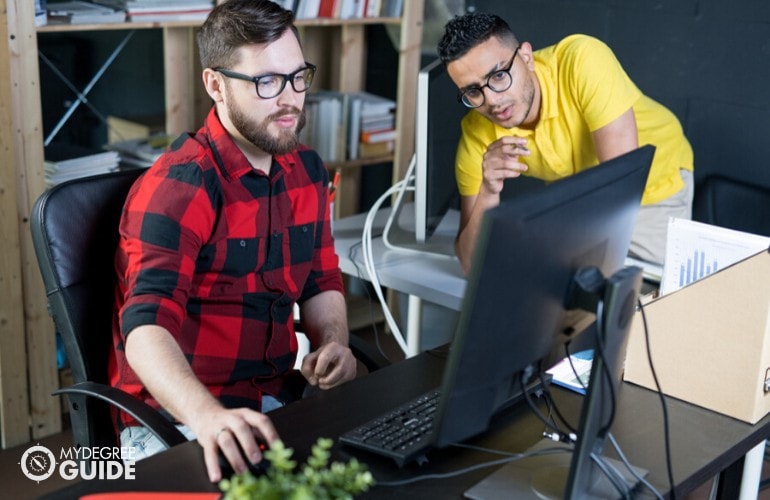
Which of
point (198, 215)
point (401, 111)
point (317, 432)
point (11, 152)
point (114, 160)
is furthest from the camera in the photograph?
point (401, 111)

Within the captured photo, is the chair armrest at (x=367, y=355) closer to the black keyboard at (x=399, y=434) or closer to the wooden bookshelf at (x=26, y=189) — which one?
the black keyboard at (x=399, y=434)

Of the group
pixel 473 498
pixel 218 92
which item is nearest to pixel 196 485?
pixel 473 498

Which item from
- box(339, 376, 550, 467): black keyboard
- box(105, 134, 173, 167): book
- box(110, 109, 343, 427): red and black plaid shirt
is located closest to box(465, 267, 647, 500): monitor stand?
box(339, 376, 550, 467): black keyboard

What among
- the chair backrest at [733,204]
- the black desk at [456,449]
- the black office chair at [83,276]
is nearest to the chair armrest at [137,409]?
the black office chair at [83,276]

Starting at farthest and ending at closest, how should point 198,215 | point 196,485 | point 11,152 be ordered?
point 11,152, point 198,215, point 196,485

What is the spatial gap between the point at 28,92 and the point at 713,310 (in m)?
1.99

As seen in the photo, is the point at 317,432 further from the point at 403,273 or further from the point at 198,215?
the point at 403,273

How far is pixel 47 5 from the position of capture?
2805 millimetres

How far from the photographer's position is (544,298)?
47.7 inches

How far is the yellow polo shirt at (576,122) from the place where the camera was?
2348 mm

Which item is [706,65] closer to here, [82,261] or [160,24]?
[160,24]

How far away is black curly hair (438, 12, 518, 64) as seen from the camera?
2.24 metres

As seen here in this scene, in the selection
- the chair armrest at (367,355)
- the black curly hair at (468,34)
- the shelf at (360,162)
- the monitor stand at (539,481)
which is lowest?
the shelf at (360,162)
